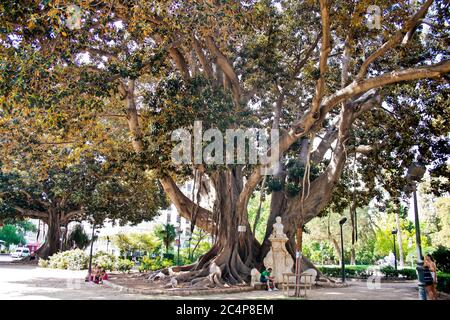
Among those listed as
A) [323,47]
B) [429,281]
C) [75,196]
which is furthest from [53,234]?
[429,281]

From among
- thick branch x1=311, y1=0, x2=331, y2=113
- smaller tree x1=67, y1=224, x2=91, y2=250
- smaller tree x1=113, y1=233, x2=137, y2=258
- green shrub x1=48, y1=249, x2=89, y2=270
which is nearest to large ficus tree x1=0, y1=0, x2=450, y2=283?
thick branch x1=311, y1=0, x2=331, y2=113

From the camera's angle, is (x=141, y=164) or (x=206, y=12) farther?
(x=141, y=164)

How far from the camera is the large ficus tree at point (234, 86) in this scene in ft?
27.8

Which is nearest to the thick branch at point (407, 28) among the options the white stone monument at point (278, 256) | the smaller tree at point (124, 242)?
the white stone monument at point (278, 256)

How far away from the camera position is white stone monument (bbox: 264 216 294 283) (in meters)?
12.2

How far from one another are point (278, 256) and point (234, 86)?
5.43 meters

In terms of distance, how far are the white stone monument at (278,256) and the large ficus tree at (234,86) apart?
614mm

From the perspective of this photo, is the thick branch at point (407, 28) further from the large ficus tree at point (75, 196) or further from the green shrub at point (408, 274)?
the green shrub at point (408, 274)

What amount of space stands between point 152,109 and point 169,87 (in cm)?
89

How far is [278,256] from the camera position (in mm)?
12242

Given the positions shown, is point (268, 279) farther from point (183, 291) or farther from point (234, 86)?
point (234, 86)

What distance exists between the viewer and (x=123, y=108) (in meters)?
12.2

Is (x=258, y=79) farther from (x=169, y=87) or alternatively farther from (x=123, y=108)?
(x=123, y=108)
